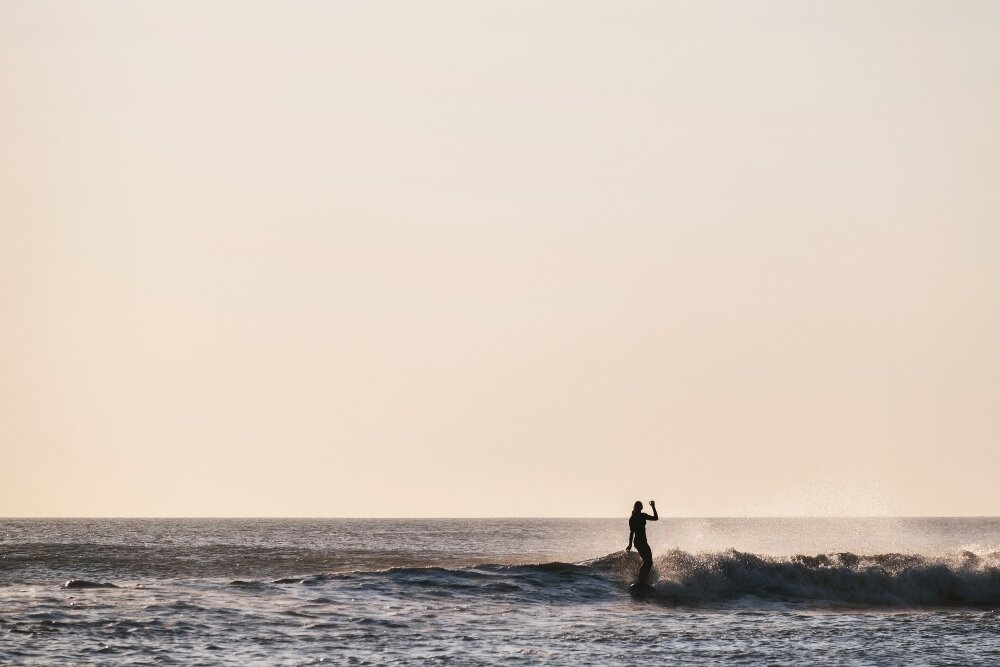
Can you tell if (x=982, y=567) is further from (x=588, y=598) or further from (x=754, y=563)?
(x=588, y=598)

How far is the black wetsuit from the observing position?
1403 inches

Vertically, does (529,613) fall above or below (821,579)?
below

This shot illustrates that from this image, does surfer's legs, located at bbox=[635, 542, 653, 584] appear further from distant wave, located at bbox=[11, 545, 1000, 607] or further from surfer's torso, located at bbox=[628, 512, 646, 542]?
distant wave, located at bbox=[11, 545, 1000, 607]

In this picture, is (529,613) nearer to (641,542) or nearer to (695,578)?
(695,578)

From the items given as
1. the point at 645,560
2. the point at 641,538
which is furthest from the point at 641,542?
the point at 645,560

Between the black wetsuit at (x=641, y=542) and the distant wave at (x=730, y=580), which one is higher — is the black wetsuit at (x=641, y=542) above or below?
above

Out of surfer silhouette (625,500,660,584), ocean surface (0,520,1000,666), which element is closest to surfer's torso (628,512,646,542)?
surfer silhouette (625,500,660,584)

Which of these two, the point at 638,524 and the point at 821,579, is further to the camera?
the point at 821,579

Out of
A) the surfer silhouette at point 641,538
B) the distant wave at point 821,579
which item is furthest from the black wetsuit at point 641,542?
the distant wave at point 821,579

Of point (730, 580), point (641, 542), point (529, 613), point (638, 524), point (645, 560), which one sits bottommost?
point (529, 613)

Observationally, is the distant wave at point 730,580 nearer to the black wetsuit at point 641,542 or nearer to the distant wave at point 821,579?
the distant wave at point 821,579

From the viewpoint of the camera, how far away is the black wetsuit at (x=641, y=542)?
35.6 metres

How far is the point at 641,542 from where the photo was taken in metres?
36.1

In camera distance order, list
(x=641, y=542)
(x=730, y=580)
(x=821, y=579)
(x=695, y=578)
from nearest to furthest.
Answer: (x=695, y=578), (x=730, y=580), (x=641, y=542), (x=821, y=579)
